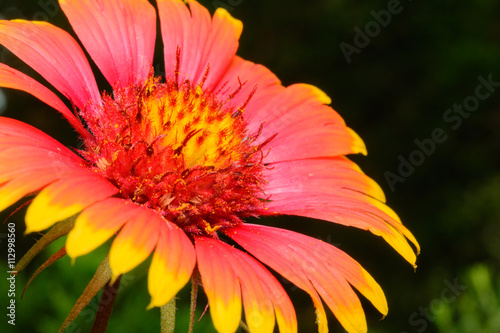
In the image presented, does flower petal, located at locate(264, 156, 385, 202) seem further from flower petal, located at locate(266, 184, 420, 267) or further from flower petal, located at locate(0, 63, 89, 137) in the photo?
flower petal, located at locate(0, 63, 89, 137)

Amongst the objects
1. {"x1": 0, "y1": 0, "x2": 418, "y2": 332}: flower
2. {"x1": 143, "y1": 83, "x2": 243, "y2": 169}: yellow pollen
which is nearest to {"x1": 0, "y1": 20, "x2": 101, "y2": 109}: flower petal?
{"x1": 0, "y1": 0, "x2": 418, "y2": 332}: flower

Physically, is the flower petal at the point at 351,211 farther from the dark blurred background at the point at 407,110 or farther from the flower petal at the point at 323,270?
the dark blurred background at the point at 407,110

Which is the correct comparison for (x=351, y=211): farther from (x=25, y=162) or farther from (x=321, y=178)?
(x=25, y=162)

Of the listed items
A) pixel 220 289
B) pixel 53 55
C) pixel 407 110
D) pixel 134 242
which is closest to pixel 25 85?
pixel 53 55

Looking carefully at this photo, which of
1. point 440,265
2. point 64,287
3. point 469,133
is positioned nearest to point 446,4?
point 469,133

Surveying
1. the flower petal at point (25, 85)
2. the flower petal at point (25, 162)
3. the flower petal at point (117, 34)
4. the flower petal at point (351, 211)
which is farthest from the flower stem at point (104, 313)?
the flower petal at point (117, 34)

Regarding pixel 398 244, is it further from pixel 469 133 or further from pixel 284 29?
pixel 469 133

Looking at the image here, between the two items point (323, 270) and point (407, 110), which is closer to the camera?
point (323, 270)
